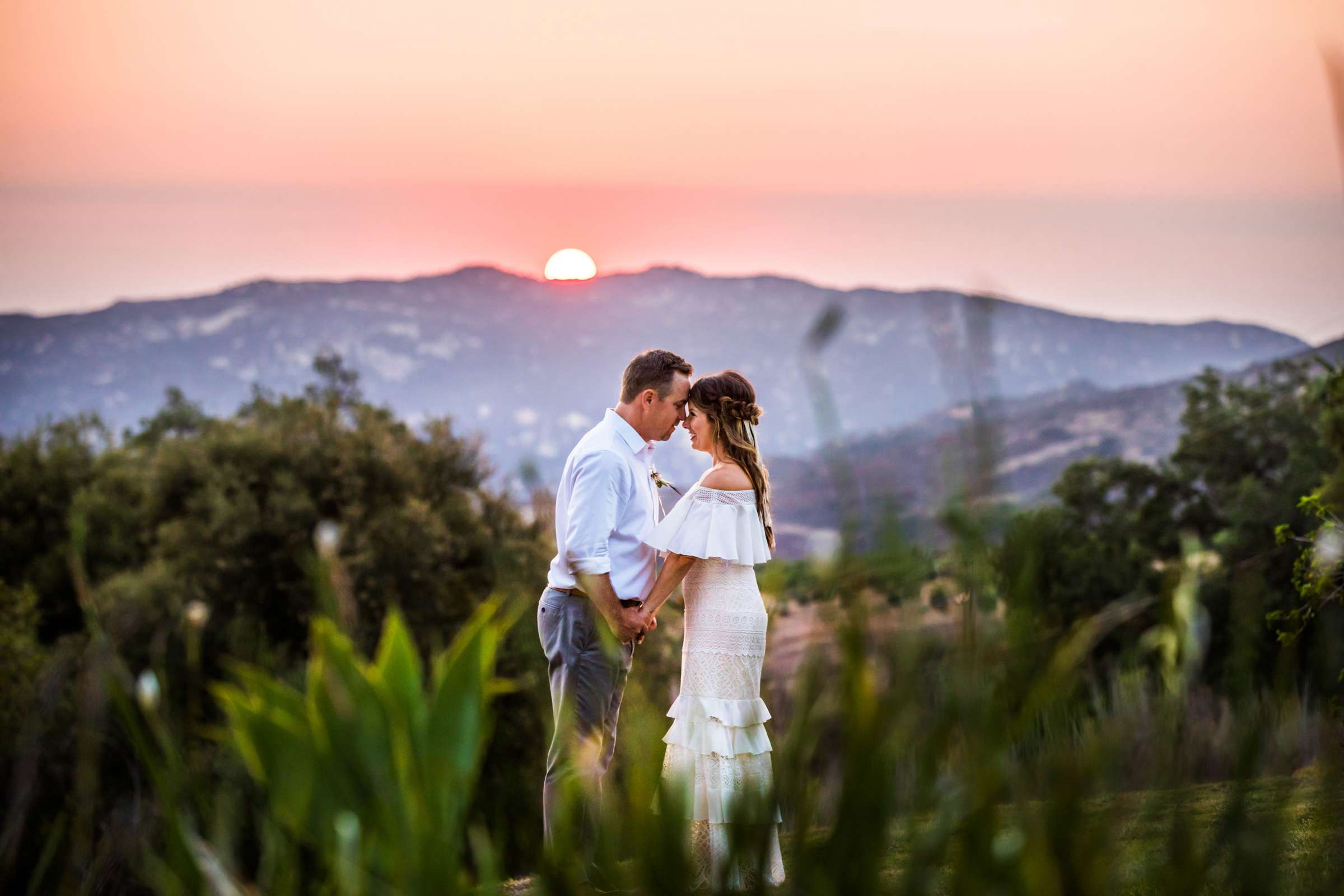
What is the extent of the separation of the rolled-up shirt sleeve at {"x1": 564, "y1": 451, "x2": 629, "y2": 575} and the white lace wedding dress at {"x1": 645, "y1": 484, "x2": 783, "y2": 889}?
21 centimetres

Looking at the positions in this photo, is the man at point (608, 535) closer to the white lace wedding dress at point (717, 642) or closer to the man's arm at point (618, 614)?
the man's arm at point (618, 614)

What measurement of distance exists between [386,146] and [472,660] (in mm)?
47804

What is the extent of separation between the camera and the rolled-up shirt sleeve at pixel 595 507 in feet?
16.8

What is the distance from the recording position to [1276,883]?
167 centimetres

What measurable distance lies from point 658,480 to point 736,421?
675mm

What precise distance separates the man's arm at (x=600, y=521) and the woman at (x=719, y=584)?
0.60 feet

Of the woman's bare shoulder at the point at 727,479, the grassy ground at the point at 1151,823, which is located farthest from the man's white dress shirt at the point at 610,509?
the grassy ground at the point at 1151,823

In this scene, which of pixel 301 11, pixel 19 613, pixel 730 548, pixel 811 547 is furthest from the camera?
pixel 301 11

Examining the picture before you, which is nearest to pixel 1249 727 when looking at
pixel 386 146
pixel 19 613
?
pixel 19 613

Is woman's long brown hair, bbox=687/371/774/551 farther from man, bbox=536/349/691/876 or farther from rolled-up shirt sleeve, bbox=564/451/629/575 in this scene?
rolled-up shirt sleeve, bbox=564/451/629/575

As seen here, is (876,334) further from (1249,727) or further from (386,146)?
(386,146)

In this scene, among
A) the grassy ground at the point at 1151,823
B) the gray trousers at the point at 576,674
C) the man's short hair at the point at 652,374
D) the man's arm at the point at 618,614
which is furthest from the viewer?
the man's short hair at the point at 652,374

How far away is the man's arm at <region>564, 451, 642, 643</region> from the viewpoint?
510cm

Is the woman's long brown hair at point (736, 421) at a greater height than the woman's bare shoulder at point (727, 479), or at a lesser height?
greater
